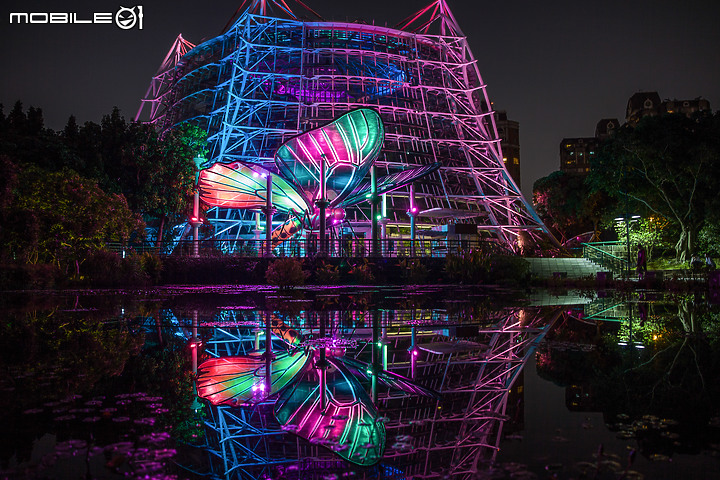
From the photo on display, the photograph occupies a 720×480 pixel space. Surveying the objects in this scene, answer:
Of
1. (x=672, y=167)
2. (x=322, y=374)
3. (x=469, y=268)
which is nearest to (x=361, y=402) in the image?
(x=322, y=374)

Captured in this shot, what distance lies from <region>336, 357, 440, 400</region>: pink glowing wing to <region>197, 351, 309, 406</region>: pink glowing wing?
2.07 feet

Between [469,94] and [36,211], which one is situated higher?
[469,94]

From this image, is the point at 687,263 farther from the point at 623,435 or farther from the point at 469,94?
the point at 623,435

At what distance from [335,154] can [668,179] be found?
23.5m

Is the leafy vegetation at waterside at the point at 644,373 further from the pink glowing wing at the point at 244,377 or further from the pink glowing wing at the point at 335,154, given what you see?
the pink glowing wing at the point at 335,154

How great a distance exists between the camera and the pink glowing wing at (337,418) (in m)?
4.29

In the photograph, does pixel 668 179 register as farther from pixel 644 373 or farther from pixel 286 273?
pixel 644 373

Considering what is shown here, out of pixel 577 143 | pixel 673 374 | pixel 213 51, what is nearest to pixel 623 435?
pixel 673 374

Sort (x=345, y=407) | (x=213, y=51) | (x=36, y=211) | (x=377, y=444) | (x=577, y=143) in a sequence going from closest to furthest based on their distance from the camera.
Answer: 1. (x=377, y=444)
2. (x=345, y=407)
3. (x=36, y=211)
4. (x=213, y=51)
5. (x=577, y=143)

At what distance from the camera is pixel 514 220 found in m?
58.6

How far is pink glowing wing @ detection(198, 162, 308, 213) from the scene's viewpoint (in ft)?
121

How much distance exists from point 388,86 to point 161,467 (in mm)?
59427

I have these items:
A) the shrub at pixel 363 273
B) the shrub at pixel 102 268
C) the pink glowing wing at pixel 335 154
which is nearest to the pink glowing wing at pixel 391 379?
the shrub at pixel 363 273

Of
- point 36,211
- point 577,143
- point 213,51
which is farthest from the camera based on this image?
point 577,143
